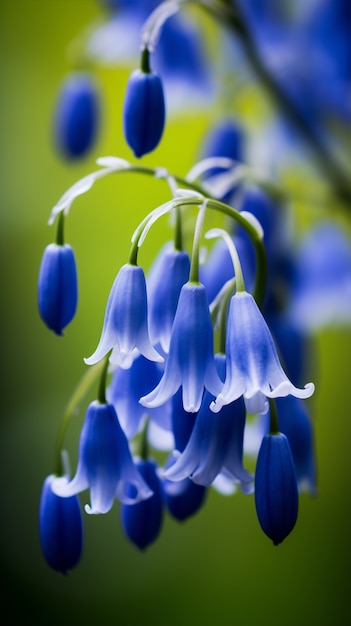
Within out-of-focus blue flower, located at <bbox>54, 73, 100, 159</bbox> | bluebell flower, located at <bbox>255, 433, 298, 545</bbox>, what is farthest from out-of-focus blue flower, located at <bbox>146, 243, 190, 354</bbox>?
out-of-focus blue flower, located at <bbox>54, 73, 100, 159</bbox>

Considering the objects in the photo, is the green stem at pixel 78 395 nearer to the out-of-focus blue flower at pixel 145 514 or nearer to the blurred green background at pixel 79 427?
the out-of-focus blue flower at pixel 145 514

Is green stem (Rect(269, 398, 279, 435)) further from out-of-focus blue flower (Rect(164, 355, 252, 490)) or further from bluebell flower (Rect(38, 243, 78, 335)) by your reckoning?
bluebell flower (Rect(38, 243, 78, 335))

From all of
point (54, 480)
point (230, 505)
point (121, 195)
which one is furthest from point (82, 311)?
point (54, 480)

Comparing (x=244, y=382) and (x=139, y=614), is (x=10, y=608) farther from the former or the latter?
(x=244, y=382)

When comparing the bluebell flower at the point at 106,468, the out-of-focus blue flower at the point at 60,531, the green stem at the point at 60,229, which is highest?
the green stem at the point at 60,229

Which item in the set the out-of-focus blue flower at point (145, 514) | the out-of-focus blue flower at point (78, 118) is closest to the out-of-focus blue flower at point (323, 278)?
the out-of-focus blue flower at point (78, 118)
